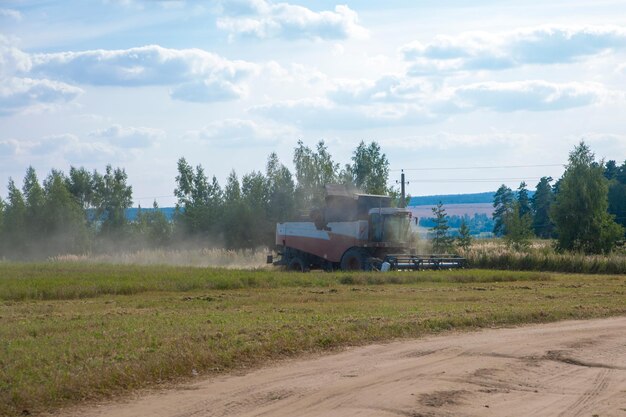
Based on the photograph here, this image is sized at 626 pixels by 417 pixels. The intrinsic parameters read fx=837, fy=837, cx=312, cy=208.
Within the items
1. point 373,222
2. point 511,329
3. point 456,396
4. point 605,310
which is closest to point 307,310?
point 511,329

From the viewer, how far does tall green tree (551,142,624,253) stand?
49062 millimetres

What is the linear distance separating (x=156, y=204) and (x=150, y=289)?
59444mm

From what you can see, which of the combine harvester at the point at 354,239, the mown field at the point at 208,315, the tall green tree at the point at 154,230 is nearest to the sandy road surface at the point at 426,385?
the mown field at the point at 208,315

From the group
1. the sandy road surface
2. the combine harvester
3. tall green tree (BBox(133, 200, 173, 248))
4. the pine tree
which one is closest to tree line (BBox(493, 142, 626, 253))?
the pine tree

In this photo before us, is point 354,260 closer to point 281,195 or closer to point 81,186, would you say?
point 281,195

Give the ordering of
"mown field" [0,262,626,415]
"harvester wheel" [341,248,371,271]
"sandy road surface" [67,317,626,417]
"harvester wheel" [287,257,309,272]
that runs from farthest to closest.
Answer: "harvester wheel" [287,257,309,272] → "harvester wheel" [341,248,371,271] → "mown field" [0,262,626,415] → "sandy road surface" [67,317,626,417]

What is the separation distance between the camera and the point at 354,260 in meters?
36.5

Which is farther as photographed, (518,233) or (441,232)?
(518,233)

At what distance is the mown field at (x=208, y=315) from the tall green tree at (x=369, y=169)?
1114 inches

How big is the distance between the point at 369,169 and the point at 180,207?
17.1 m

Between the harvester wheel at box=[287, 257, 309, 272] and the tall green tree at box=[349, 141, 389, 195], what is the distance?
74.4 ft

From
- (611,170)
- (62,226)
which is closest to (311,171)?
(62,226)

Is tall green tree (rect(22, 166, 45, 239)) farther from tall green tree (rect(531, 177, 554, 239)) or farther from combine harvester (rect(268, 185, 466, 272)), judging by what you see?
tall green tree (rect(531, 177, 554, 239))

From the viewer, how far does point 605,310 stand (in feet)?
63.1
